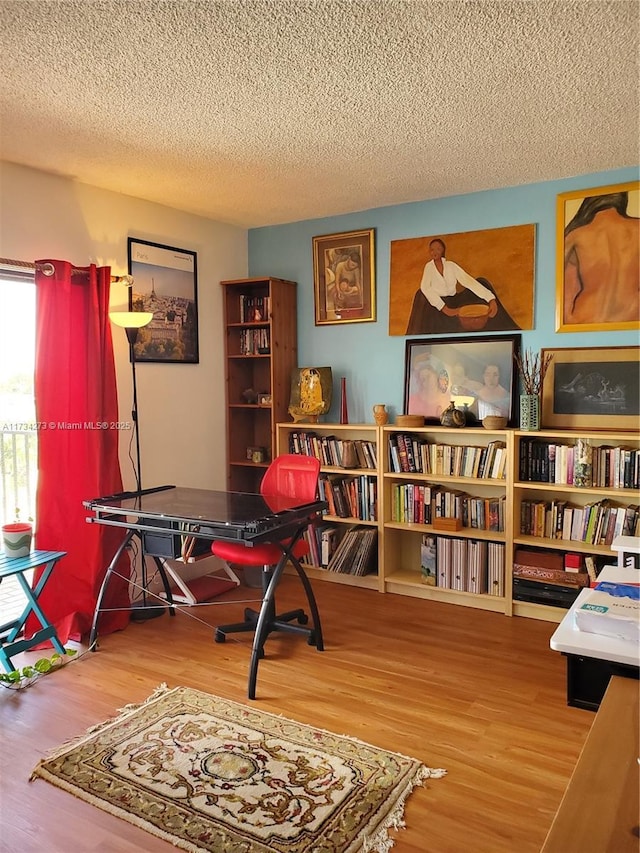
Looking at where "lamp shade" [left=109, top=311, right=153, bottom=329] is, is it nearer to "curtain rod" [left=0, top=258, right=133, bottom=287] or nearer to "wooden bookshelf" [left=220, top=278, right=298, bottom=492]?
"curtain rod" [left=0, top=258, right=133, bottom=287]

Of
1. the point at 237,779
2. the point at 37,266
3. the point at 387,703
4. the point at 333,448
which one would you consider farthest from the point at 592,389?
the point at 37,266

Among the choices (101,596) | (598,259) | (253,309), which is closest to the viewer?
(101,596)

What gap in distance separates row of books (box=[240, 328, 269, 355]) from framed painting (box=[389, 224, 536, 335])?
0.93 metres

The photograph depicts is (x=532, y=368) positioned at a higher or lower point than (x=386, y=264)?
lower

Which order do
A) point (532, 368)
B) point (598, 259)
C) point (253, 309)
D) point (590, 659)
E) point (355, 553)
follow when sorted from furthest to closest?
point (253, 309), point (355, 553), point (532, 368), point (598, 259), point (590, 659)

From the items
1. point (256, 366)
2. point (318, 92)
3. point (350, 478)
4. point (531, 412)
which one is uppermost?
point (318, 92)

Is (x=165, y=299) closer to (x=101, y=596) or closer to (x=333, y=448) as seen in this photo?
(x=333, y=448)

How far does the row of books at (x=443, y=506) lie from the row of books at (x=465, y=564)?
127 mm

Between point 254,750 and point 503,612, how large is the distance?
194 centimetres

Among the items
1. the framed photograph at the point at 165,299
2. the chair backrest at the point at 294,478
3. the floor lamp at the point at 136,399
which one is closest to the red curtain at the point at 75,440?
the floor lamp at the point at 136,399

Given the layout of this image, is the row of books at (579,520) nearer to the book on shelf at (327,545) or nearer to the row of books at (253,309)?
the book on shelf at (327,545)

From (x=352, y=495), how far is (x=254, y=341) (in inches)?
53.3

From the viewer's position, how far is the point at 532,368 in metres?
3.88

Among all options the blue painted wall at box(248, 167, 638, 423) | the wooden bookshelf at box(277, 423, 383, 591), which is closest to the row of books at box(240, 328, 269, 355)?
the blue painted wall at box(248, 167, 638, 423)
